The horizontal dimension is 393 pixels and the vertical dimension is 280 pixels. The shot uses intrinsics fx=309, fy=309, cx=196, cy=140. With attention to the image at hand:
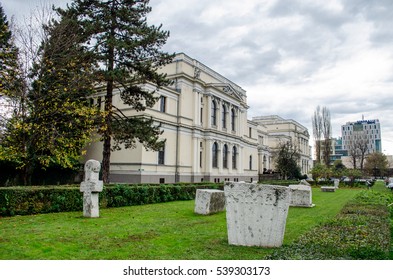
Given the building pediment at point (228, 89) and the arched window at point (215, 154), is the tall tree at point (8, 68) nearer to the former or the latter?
the building pediment at point (228, 89)

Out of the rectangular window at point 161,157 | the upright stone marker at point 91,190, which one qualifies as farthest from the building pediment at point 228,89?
the upright stone marker at point 91,190

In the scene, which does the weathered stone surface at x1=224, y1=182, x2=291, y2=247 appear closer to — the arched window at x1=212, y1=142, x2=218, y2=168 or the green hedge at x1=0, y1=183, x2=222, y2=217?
the green hedge at x1=0, y1=183, x2=222, y2=217

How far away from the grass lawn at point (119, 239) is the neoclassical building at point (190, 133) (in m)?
17.9

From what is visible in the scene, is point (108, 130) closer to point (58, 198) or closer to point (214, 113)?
point (58, 198)

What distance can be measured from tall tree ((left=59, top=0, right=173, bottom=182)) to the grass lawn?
9.41 metres

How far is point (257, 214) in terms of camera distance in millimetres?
6426

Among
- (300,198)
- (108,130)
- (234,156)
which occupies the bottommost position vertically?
(300,198)

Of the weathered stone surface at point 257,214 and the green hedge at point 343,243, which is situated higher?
the weathered stone surface at point 257,214

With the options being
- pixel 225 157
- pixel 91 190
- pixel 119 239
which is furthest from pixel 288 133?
pixel 119 239

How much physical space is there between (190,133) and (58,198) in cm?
A: 2389

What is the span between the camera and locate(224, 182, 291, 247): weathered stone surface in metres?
6.34

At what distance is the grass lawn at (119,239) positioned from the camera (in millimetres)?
5625

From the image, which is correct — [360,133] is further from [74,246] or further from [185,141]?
[74,246]

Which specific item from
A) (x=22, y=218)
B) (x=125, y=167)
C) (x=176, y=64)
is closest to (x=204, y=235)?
(x=22, y=218)
